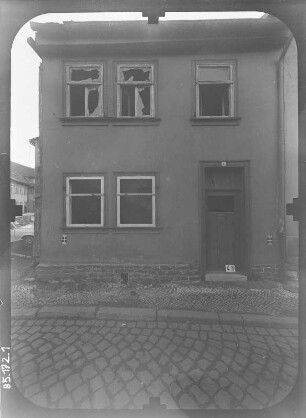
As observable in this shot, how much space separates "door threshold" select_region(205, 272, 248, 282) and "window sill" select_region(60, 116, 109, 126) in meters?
4.88

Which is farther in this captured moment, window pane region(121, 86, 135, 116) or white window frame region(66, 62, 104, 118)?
window pane region(121, 86, 135, 116)

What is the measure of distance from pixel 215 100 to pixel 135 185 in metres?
3.15

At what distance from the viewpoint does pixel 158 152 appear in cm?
650

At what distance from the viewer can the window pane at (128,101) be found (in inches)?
263

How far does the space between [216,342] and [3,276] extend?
9.86 ft

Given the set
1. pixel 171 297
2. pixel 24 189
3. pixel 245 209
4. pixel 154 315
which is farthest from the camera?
pixel 24 189

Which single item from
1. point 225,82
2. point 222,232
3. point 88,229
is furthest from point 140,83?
point 222,232

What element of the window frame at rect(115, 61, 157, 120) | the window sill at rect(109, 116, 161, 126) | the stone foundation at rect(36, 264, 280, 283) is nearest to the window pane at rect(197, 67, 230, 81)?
the window frame at rect(115, 61, 157, 120)

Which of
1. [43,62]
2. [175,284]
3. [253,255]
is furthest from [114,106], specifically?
[253,255]

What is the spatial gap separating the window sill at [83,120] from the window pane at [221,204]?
3.53 meters

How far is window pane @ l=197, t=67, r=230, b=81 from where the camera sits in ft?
21.5

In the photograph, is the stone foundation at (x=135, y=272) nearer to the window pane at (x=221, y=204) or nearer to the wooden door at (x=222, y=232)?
the wooden door at (x=222, y=232)

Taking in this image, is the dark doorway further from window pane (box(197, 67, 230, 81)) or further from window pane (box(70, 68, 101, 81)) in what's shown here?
window pane (box(70, 68, 101, 81))

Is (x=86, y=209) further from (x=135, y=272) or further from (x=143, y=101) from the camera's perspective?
(x=143, y=101)
